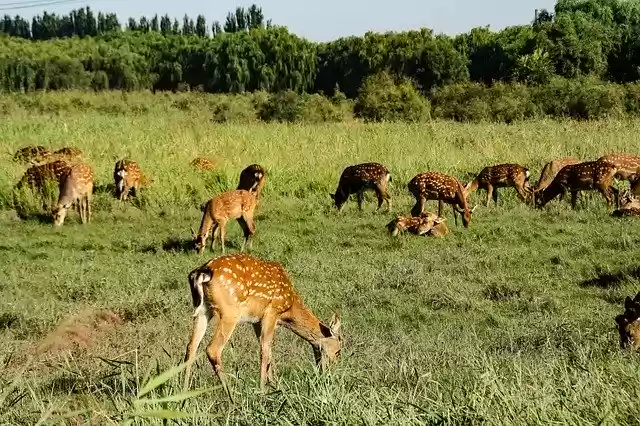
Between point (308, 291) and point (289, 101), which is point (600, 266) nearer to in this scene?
point (308, 291)

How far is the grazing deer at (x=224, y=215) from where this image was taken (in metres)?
13.1

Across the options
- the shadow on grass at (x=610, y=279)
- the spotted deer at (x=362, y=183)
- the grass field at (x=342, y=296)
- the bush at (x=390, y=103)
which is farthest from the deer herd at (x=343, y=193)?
the bush at (x=390, y=103)

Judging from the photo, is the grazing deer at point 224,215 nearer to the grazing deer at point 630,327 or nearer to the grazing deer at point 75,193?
the grazing deer at point 75,193

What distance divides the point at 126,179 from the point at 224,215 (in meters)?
3.95

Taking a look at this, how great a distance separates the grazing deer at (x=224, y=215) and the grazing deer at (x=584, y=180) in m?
5.74

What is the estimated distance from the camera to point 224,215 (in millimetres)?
13227

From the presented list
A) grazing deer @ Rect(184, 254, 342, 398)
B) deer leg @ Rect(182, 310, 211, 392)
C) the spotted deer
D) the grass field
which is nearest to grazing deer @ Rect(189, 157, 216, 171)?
the grass field

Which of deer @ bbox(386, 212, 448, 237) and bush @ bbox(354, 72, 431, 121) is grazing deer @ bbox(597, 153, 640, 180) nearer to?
deer @ bbox(386, 212, 448, 237)

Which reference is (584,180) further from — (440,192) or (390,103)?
(390,103)

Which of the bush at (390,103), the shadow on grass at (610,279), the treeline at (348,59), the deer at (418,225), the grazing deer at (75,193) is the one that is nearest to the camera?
the shadow on grass at (610,279)

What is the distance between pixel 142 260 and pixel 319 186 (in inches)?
244

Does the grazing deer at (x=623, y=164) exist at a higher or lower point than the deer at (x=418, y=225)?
higher

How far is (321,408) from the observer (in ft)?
13.2

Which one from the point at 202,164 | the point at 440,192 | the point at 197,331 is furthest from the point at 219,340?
the point at 202,164
